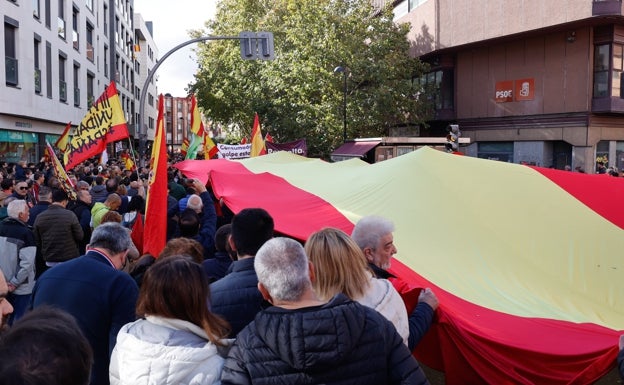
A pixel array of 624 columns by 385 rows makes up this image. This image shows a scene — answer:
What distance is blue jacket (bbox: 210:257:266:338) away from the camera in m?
3.20

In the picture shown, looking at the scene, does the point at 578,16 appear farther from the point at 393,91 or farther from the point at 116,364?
the point at 116,364

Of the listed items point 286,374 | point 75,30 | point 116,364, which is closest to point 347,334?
point 286,374

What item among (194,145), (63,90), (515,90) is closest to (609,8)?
(515,90)

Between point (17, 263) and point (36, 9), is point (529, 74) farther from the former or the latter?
point (17, 263)

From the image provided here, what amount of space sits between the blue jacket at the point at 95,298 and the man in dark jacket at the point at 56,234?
342 cm

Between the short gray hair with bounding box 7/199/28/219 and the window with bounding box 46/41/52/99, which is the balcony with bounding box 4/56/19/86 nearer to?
the window with bounding box 46/41/52/99

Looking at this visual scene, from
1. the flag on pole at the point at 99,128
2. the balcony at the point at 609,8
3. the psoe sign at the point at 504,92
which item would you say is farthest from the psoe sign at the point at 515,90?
the flag on pole at the point at 99,128

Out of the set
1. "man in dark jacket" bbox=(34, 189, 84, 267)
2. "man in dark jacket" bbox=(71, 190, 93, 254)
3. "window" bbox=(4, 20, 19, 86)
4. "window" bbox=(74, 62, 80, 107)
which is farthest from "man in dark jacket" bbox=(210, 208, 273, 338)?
"window" bbox=(74, 62, 80, 107)

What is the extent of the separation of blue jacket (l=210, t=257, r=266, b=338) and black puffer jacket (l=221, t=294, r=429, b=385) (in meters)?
0.75

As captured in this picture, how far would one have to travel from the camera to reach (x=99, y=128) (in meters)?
9.72

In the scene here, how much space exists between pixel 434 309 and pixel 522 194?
2482 millimetres

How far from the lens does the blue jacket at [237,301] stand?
10.5 ft

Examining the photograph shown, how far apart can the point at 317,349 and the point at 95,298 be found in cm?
179

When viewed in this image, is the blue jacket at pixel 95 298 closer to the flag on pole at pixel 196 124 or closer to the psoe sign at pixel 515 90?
the flag on pole at pixel 196 124
